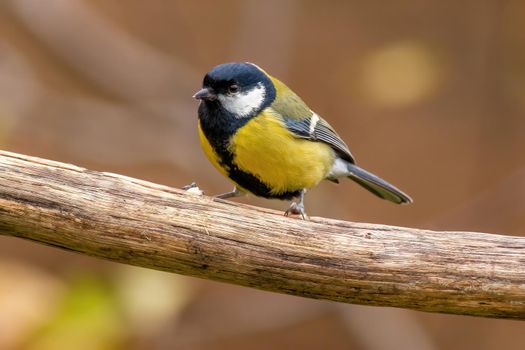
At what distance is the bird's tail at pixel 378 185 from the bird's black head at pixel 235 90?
0.68 m

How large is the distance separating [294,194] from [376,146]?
2.14m

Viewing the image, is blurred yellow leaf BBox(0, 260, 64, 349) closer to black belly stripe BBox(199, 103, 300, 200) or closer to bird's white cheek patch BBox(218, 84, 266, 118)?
black belly stripe BBox(199, 103, 300, 200)

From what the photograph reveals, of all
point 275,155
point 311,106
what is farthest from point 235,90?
point 311,106

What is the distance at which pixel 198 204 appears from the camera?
2.69 meters

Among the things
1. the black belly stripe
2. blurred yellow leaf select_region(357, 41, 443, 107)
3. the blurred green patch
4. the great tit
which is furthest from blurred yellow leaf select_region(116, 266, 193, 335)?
blurred yellow leaf select_region(357, 41, 443, 107)

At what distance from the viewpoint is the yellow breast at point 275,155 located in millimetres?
3031

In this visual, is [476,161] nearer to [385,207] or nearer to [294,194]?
[385,207]

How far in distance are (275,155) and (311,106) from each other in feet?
7.44

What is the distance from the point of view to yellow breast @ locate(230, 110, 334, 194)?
3031 mm

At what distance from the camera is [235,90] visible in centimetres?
313

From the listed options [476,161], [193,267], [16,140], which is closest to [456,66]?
[476,161]

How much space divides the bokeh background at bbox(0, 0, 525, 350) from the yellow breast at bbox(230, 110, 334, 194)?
162 centimetres

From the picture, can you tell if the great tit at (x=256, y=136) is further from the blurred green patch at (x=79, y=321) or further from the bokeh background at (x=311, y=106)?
the bokeh background at (x=311, y=106)

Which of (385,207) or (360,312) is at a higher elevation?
(385,207)
